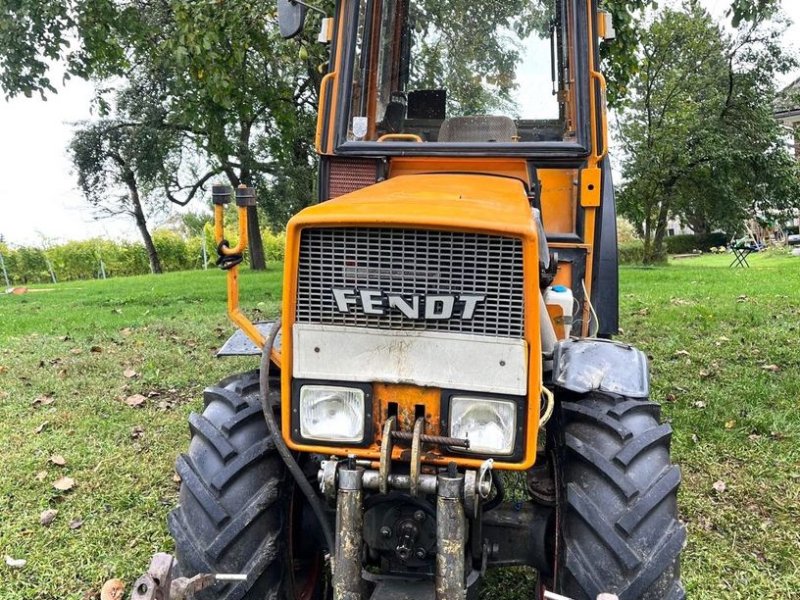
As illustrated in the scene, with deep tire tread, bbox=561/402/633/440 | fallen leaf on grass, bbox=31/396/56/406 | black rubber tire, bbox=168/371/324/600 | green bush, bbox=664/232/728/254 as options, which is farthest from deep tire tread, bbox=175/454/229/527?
green bush, bbox=664/232/728/254

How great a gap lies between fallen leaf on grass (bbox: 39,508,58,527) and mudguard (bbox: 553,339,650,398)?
271 cm

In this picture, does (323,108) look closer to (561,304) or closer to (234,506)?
(561,304)

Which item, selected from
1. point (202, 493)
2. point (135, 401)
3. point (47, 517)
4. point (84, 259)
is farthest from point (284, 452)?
point (84, 259)

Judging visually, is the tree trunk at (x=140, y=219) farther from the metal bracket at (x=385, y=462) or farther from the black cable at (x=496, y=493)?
the metal bracket at (x=385, y=462)

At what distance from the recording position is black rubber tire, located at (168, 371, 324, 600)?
2.28m

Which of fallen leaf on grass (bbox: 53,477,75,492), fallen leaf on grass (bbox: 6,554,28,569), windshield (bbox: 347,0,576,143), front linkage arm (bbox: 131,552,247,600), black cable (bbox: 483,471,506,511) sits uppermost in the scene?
windshield (bbox: 347,0,576,143)

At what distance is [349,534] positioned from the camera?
6.63ft

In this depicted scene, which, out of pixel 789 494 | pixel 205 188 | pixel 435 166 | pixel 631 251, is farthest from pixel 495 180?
pixel 631 251

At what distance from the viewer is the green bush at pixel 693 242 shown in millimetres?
37531

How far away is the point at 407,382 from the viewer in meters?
2.09

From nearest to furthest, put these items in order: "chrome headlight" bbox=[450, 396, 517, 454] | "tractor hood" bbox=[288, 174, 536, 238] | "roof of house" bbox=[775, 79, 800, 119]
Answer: "tractor hood" bbox=[288, 174, 536, 238]
"chrome headlight" bbox=[450, 396, 517, 454]
"roof of house" bbox=[775, 79, 800, 119]

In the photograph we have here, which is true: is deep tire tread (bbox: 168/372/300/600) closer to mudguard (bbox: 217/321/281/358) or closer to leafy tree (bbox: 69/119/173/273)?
mudguard (bbox: 217/321/281/358)

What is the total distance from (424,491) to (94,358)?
572 centimetres

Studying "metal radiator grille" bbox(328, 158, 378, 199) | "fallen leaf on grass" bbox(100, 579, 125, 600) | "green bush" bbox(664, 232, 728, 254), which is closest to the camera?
"fallen leaf on grass" bbox(100, 579, 125, 600)
